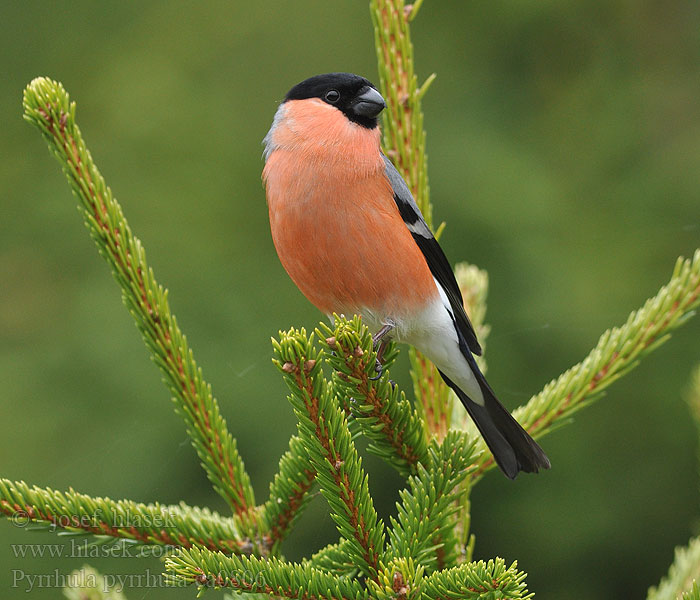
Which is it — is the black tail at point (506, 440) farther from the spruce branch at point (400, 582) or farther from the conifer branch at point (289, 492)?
the spruce branch at point (400, 582)

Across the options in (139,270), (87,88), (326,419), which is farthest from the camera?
(87,88)

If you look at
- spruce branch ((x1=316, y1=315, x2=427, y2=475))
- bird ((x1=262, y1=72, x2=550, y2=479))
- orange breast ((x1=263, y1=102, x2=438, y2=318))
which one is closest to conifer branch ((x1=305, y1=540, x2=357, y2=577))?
spruce branch ((x1=316, y1=315, x2=427, y2=475))

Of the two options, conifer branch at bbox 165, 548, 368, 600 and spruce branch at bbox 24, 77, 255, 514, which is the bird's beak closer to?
spruce branch at bbox 24, 77, 255, 514

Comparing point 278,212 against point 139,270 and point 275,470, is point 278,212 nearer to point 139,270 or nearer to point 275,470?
point 139,270

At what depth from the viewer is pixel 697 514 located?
417 centimetres

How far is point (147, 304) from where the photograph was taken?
1.37 m

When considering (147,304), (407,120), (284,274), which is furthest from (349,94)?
(284,274)

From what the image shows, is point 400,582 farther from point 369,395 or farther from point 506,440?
point 506,440

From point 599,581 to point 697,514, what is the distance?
2.21ft

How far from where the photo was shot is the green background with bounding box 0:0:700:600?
3.84 meters

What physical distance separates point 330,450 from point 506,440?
1.73 ft

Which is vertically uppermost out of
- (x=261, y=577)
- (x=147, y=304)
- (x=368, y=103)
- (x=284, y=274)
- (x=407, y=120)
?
(x=284, y=274)

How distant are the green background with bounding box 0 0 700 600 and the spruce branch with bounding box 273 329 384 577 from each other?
2201 millimetres

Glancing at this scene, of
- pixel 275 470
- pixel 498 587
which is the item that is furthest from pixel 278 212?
pixel 275 470
